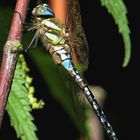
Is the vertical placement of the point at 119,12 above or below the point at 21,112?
above

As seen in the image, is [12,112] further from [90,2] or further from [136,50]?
[136,50]

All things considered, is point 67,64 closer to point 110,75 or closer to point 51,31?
point 51,31

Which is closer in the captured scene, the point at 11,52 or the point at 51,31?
the point at 11,52

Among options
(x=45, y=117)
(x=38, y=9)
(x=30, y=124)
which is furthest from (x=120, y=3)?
(x=45, y=117)

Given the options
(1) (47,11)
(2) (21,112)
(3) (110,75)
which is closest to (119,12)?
(1) (47,11)

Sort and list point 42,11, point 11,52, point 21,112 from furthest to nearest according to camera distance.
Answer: point 42,11
point 21,112
point 11,52

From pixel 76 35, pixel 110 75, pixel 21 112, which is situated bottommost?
pixel 110 75

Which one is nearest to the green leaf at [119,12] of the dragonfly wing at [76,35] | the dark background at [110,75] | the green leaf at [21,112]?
the dragonfly wing at [76,35]
